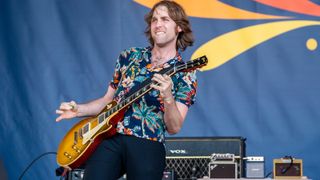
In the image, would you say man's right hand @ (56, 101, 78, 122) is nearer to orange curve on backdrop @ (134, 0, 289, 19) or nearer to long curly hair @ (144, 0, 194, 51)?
long curly hair @ (144, 0, 194, 51)

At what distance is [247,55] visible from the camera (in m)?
5.35

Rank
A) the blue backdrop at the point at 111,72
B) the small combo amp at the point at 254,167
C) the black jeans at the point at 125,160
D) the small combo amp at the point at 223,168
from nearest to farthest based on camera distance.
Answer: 1. the black jeans at the point at 125,160
2. the small combo amp at the point at 223,168
3. the small combo amp at the point at 254,167
4. the blue backdrop at the point at 111,72

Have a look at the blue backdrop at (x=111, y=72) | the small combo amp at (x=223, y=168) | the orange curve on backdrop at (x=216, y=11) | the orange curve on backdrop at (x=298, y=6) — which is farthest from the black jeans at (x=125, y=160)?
the orange curve on backdrop at (x=298, y=6)

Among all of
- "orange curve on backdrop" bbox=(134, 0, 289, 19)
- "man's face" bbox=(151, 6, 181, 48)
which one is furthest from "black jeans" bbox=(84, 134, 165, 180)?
"orange curve on backdrop" bbox=(134, 0, 289, 19)

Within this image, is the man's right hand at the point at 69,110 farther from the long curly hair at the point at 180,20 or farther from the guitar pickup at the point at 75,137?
the long curly hair at the point at 180,20

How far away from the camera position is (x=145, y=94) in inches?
123

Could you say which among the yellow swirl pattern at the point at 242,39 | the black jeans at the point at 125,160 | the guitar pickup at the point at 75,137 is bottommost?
the black jeans at the point at 125,160

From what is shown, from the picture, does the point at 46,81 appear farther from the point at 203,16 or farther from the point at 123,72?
the point at 123,72

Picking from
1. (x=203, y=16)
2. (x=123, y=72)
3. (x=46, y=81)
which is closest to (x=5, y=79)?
(x=46, y=81)

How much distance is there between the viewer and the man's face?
323cm

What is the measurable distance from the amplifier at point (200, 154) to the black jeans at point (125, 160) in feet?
5.57

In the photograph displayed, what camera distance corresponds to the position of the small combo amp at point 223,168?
15.0 ft

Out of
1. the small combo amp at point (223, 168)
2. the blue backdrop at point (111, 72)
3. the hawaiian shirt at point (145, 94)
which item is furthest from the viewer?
the blue backdrop at point (111, 72)

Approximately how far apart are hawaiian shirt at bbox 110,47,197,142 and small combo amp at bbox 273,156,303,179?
1614 millimetres
